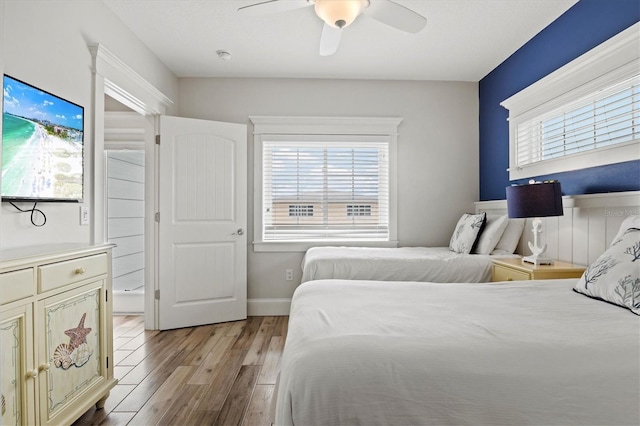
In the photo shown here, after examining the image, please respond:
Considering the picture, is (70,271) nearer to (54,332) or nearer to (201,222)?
(54,332)

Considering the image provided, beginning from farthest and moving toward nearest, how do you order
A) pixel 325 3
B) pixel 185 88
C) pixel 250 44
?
pixel 185 88, pixel 250 44, pixel 325 3

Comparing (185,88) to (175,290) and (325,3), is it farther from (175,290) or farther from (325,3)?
(325,3)

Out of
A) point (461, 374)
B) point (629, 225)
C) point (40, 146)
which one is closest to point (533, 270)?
point (629, 225)

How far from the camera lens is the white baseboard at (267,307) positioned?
3854 mm

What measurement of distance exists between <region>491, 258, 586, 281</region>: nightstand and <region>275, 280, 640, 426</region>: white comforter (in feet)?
3.59

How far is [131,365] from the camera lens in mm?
2590

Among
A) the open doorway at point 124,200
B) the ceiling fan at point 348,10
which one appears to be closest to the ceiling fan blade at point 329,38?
the ceiling fan at point 348,10

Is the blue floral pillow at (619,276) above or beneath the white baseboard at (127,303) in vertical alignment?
above

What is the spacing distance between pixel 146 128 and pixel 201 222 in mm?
1074

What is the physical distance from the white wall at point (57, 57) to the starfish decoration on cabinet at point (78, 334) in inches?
20.4

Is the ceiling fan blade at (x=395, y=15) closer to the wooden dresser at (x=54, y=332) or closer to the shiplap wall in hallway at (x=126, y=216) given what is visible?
the wooden dresser at (x=54, y=332)

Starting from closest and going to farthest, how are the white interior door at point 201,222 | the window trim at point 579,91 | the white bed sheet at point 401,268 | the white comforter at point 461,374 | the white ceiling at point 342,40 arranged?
the white comforter at point 461,374 < the window trim at point 579,91 < the white ceiling at point 342,40 < the white bed sheet at point 401,268 < the white interior door at point 201,222

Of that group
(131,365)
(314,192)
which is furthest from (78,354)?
(314,192)

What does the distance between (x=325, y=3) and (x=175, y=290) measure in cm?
285
